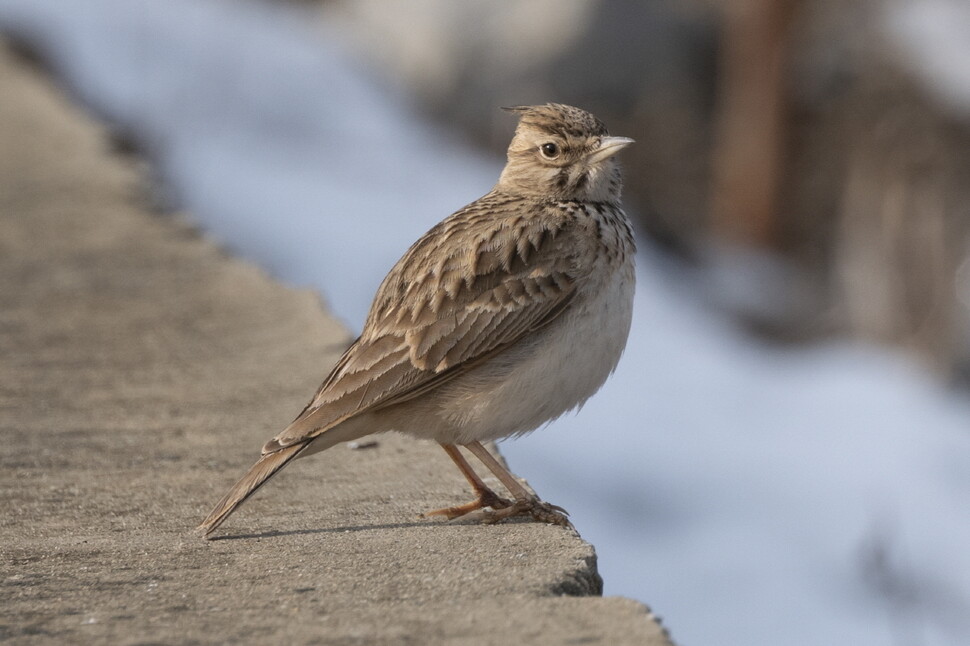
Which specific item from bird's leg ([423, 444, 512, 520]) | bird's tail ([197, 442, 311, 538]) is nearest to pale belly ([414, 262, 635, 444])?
bird's leg ([423, 444, 512, 520])

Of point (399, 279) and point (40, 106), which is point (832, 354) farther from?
point (399, 279)

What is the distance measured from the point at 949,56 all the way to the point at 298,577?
13.0 meters

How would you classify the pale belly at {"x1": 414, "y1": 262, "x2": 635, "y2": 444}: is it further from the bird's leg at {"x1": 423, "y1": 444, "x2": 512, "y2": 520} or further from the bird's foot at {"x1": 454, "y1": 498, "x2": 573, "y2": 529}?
the bird's foot at {"x1": 454, "y1": 498, "x2": 573, "y2": 529}

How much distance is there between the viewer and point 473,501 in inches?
196

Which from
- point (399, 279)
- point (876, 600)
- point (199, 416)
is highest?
point (876, 600)

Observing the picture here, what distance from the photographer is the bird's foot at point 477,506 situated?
482cm

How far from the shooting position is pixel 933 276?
1338cm

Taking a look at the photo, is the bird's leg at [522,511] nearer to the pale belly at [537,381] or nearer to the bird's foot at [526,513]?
the bird's foot at [526,513]

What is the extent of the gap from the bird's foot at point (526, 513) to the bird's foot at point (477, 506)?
0.01 meters

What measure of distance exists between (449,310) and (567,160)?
3.00ft

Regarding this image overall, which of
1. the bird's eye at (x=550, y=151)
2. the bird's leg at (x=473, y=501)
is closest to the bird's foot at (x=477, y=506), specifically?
the bird's leg at (x=473, y=501)

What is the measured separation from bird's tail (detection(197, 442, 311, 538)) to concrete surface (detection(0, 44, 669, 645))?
0.26 ft

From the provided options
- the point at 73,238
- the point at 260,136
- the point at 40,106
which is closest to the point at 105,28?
the point at 260,136

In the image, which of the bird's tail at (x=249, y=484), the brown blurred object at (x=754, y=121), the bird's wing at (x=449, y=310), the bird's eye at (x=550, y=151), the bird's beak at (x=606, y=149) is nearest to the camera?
the bird's tail at (x=249, y=484)
